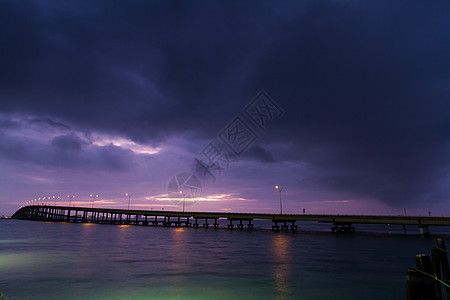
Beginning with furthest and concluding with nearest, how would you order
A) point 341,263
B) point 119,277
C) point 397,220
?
point 397,220 < point 341,263 < point 119,277

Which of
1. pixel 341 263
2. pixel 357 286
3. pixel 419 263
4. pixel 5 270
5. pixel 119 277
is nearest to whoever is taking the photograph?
pixel 419 263

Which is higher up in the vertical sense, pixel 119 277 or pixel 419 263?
pixel 419 263

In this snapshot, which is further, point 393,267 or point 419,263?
point 393,267

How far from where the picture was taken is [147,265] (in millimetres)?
24047

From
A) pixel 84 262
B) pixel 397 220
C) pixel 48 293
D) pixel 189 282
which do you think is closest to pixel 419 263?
pixel 189 282

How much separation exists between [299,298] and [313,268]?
34.6 feet

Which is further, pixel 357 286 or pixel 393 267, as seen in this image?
pixel 393 267

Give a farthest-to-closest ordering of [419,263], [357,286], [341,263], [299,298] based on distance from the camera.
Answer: [341,263] → [357,286] → [299,298] → [419,263]

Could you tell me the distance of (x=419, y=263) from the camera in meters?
7.81

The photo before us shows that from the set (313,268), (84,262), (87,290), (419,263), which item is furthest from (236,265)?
(419,263)

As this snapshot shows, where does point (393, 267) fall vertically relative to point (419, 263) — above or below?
below

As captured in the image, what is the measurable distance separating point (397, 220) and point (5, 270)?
83.6 metres

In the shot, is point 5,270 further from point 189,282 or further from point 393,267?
point 393,267

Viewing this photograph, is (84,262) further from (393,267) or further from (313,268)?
(393,267)
